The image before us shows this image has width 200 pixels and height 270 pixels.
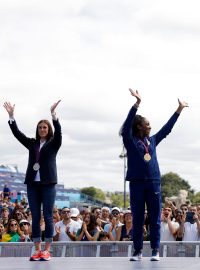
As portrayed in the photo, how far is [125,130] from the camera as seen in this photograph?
502 inches

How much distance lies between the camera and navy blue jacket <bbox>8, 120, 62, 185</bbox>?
42.8ft

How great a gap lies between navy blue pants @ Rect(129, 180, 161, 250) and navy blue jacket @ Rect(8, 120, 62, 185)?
115 cm

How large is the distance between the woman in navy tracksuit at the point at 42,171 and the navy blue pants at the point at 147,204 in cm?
116

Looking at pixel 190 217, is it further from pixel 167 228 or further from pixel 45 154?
pixel 45 154

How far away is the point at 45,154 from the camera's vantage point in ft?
43.1

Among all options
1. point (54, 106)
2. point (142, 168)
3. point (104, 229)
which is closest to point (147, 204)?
point (142, 168)

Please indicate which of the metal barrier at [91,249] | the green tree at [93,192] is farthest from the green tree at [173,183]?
the metal barrier at [91,249]

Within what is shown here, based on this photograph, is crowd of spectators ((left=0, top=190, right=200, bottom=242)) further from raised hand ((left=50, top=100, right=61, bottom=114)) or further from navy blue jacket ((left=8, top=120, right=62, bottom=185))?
raised hand ((left=50, top=100, right=61, bottom=114))

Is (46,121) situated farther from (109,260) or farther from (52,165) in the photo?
(109,260)

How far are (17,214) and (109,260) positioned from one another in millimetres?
7950

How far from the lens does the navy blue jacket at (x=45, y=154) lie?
42.8ft

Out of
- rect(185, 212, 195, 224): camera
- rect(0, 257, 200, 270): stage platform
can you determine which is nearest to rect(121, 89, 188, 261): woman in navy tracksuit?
rect(0, 257, 200, 270): stage platform

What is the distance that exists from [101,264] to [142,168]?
1.44m

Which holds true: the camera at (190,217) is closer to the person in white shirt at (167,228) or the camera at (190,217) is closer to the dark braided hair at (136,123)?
the person in white shirt at (167,228)
